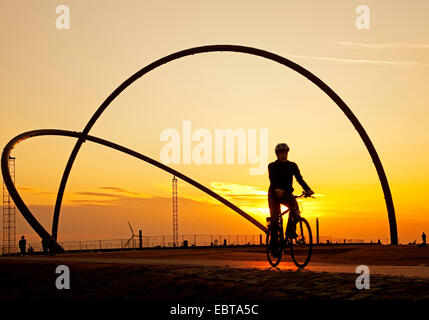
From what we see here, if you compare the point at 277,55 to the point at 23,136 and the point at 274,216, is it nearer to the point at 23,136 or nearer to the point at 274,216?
the point at 23,136

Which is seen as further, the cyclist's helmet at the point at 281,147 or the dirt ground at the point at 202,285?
the cyclist's helmet at the point at 281,147

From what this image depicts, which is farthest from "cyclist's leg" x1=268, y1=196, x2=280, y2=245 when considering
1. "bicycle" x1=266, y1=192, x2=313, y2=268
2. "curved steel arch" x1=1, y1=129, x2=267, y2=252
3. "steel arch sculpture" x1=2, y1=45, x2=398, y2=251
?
"curved steel arch" x1=1, y1=129, x2=267, y2=252

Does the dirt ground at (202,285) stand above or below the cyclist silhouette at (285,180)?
below

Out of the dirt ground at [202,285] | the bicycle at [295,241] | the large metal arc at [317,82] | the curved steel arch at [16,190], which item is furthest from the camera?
the curved steel arch at [16,190]

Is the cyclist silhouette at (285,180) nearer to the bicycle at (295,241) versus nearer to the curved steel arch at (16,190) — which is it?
the bicycle at (295,241)

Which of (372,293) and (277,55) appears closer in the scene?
(372,293)

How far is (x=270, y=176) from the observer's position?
1473 cm

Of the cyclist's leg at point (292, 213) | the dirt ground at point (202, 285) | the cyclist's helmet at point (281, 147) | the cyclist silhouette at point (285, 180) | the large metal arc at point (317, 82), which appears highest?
the large metal arc at point (317, 82)

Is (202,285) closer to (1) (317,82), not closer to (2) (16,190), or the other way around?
(1) (317,82)

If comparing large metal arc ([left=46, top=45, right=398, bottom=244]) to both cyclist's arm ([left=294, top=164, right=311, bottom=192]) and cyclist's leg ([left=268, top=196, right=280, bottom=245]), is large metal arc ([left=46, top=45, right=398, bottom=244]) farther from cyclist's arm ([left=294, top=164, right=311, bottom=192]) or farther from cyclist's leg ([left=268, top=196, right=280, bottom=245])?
cyclist's arm ([left=294, top=164, right=311, bottom=192])

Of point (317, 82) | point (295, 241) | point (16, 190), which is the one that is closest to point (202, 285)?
point (295, 241)

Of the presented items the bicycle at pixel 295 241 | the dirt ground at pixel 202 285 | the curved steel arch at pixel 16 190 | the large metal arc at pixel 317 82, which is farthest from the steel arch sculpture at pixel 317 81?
the bicycle at pixel 295 241
